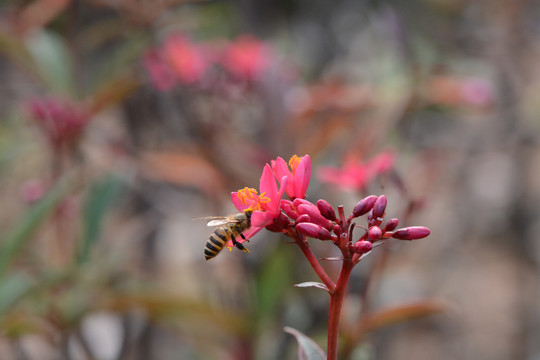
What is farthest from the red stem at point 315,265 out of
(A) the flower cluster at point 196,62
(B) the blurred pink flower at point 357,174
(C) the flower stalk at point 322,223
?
(A) the flower cluster at point 196,62

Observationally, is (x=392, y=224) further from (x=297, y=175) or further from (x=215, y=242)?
(x=215, y=242)

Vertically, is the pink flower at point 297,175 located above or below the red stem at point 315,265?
above

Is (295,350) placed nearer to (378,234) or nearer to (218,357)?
(218,357)

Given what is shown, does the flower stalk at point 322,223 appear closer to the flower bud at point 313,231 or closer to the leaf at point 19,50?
the flower bud at point 313,231

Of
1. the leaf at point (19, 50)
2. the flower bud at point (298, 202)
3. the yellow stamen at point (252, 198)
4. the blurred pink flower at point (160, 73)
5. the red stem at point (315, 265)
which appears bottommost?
the red stem at point (315, 265)

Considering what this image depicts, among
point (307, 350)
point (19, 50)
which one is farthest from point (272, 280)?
point (19, 50)

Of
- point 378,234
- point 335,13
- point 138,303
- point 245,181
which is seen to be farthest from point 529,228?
point 378,234

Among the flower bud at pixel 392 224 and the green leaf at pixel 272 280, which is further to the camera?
the green leaf at pixel 272 280
